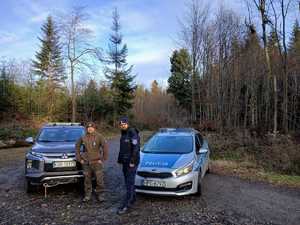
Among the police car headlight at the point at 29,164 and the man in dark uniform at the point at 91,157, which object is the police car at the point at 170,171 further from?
the police car headlight at the point at 29,164

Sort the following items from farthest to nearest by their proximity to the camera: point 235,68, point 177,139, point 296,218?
point 235,68
point 177,139
point 296,218

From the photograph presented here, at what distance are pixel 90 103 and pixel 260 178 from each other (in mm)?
28411

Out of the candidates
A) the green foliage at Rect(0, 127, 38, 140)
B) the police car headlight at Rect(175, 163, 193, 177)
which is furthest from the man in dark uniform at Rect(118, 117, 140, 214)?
the green foliage at Rect(0, 127, 38, 140)

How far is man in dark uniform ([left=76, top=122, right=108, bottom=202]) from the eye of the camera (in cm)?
653

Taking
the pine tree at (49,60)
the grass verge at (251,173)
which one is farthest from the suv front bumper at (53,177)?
the pine tree at (49,60)

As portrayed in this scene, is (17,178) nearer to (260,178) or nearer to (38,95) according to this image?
(260,178)

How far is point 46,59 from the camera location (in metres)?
34.7

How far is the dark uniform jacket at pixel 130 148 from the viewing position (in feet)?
Answer: 19.5

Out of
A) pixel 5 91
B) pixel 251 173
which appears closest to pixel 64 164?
pixel 251 173

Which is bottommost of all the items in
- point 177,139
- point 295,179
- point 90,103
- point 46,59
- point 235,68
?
point 295,179

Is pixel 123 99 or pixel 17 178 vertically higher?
pixel 123 99

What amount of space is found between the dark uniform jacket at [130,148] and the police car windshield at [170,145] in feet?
5.39

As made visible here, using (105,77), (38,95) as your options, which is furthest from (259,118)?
(38,95)

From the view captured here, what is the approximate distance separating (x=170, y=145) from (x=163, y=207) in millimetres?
2031
